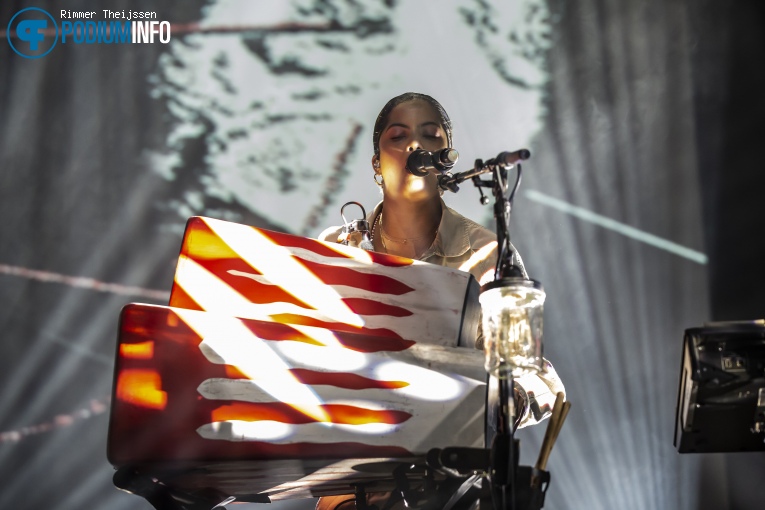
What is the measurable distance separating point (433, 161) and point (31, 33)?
3632 millimetres

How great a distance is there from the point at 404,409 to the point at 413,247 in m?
1.21

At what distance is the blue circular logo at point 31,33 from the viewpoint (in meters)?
4.37

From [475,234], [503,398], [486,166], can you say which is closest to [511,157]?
[486,166]

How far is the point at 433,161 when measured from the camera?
1.81 meters

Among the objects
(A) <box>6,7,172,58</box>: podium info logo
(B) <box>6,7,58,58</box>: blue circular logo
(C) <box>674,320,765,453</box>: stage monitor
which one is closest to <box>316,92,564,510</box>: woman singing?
(C) <box>674,320,765,453</box>: stage monitor

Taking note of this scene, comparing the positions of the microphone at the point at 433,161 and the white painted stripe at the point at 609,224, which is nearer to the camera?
the microphone at the point at 433,161

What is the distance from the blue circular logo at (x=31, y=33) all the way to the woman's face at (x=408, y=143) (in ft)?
9.28

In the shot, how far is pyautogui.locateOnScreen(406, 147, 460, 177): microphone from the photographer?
5.84 ft

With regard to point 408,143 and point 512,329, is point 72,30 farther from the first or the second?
point 512,329

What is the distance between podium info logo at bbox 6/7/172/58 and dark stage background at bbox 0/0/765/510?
0.06 metres

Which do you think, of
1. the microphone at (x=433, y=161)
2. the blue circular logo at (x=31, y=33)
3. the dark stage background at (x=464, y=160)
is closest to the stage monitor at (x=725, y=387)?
the microphone at (x=433, y=161)

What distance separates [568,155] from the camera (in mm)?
4438

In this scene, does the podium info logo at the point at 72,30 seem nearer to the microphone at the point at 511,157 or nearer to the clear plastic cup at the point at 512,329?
the microphone at the point at 511,157

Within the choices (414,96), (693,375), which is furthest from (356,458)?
(414,96)
